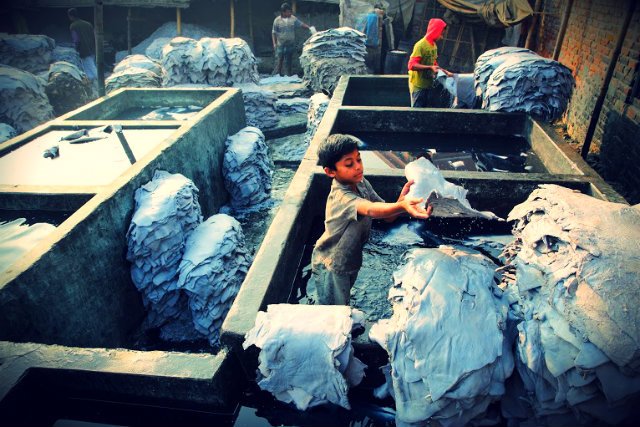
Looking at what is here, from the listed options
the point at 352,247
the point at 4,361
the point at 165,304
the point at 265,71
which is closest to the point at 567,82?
the point at 352,247

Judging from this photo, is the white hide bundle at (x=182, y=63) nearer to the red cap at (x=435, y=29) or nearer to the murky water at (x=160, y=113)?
the murky water at (x=160, y=113)

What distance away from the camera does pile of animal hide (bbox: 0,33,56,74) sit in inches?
424

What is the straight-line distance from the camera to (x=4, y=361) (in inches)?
79.7

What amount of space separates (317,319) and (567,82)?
196 inches

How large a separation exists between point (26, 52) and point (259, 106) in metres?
7.86

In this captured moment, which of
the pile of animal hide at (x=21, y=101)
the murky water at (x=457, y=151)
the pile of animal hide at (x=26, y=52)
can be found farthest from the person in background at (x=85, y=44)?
the murky water at (x=457, y=151)

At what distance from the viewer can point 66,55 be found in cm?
1175

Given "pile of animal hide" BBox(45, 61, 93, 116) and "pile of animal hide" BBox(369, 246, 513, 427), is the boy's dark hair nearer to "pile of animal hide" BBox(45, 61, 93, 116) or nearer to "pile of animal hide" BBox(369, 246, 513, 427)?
"pile of animal hide" BBox(369, 246, 513, 427)

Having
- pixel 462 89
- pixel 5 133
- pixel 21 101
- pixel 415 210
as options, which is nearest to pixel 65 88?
pixel 21 101

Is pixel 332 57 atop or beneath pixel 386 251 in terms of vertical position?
atop

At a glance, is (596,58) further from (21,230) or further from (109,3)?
(109,3)

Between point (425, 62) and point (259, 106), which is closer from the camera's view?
point (425, 62)

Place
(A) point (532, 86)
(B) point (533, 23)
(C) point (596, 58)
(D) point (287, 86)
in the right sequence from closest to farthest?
1. (A) point (532, 86)
2. (C) point (596, 58)
3. (B) point (533, 23)
4. (D) point (287, 86)

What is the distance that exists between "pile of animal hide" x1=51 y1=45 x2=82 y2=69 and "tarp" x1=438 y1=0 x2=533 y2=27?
37.9ft
